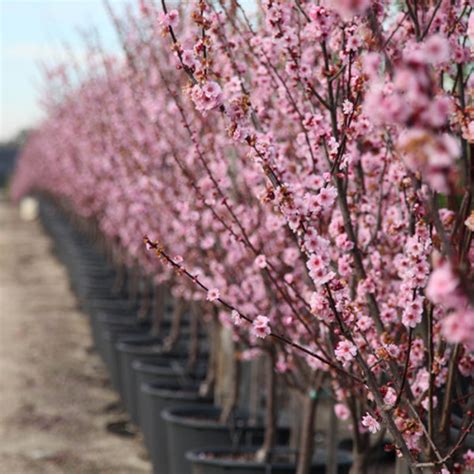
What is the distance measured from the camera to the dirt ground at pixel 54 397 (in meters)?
7.92

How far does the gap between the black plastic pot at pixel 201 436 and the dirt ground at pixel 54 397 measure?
59.9 inches

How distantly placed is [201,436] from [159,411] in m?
0.99

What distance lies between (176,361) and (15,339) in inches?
236

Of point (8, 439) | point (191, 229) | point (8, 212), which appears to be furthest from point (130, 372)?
point (8, 212)

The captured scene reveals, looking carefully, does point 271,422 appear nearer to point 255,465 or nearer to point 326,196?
point 255,465

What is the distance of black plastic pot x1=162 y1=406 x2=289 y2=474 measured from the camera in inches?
239

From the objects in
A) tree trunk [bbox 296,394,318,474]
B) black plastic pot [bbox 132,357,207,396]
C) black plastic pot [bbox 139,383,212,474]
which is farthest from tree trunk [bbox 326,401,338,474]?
black plastic pot [bbox 132,357,207,396]

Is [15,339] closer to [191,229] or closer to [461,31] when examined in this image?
[191,229]

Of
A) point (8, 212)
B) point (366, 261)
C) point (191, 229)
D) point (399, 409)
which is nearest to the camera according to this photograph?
point (399, 409)

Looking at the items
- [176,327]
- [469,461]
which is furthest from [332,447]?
[176,327]

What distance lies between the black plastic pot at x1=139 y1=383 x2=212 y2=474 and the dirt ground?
64 centimetres

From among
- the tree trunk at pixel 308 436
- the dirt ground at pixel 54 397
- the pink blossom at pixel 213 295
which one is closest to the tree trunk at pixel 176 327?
the dirt ground at pixel 54 397

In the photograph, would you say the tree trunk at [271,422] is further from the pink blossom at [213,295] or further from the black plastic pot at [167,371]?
the pink blossom at [213,295]

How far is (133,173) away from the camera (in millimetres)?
Result: 8992
